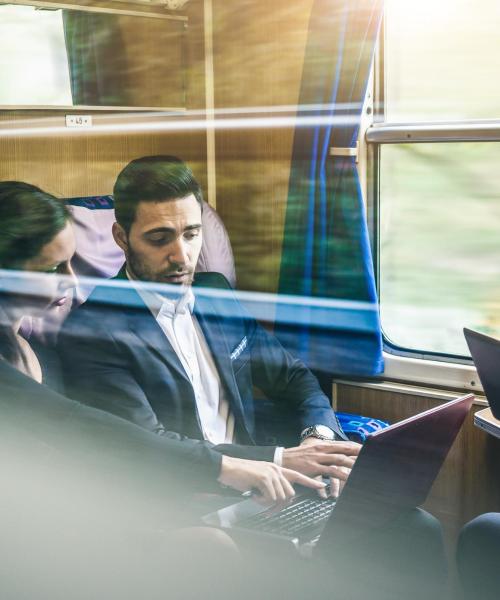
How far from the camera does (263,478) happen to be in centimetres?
136

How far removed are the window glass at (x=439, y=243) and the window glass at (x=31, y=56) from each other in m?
0.80

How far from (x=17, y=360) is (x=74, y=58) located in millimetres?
811

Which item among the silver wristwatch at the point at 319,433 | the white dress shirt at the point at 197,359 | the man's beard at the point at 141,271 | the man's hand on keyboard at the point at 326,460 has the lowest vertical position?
the silver wristwatch at the point at 319,433

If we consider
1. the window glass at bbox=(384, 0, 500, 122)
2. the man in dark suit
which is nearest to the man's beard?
the man in dark suit

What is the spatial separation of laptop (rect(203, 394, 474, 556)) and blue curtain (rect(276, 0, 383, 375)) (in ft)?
2.42

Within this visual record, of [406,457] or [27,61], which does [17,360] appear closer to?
[406,457]

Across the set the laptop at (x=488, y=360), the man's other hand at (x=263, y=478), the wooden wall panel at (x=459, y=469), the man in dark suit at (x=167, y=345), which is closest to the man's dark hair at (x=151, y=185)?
the man in dark suit at (x=167, y=345)

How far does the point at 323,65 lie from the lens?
2.04 m

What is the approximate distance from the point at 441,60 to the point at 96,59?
0.76m

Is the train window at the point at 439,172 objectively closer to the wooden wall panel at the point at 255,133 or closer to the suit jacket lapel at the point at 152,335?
the wooden wall panel at the point at 255,133

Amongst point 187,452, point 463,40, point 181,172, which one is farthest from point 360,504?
point 463,40

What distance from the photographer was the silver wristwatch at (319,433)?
1662mm

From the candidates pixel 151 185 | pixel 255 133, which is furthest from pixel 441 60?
pixel 151 185

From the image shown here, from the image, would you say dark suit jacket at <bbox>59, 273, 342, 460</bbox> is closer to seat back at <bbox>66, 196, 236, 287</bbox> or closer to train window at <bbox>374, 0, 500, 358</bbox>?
seat back at <bbox>66, 196, 236, 287</bbox>
